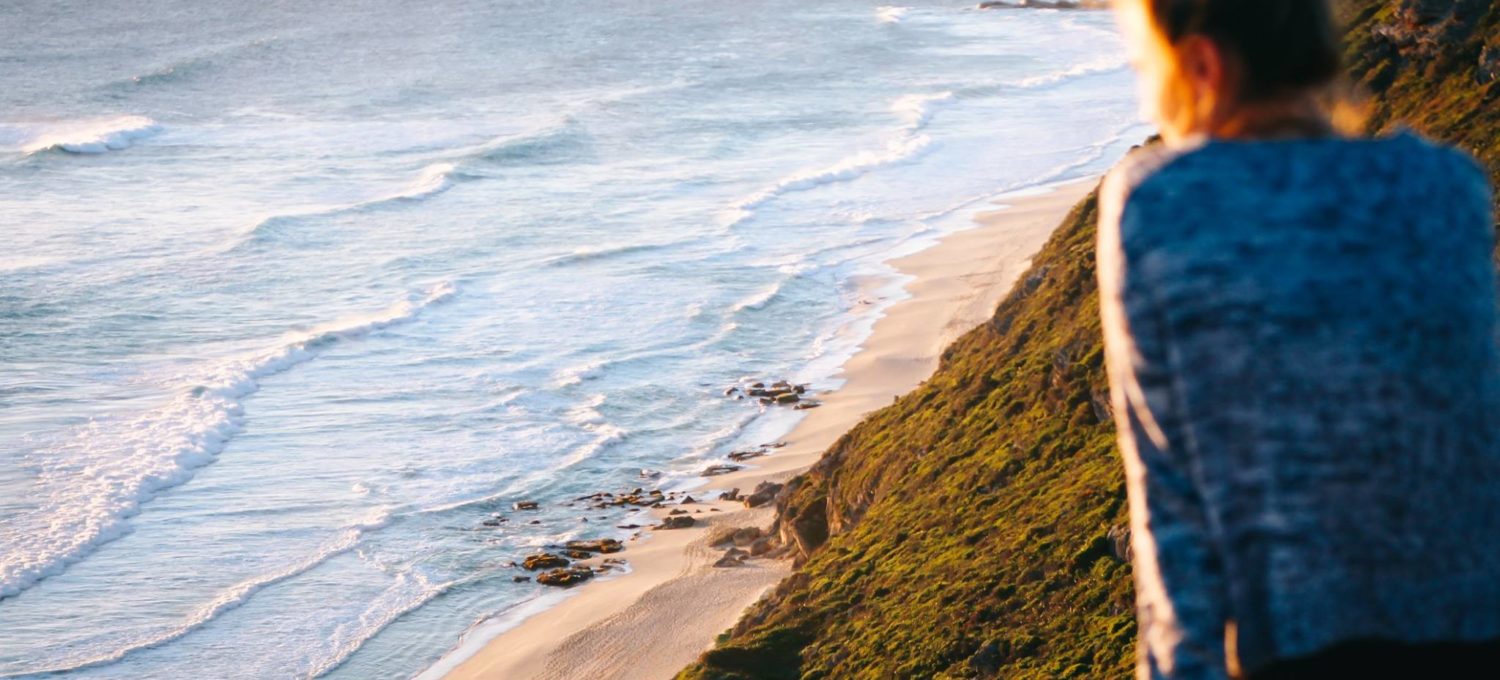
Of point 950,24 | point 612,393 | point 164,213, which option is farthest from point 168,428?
point 950,24

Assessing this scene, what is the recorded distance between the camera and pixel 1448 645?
5.61 feet

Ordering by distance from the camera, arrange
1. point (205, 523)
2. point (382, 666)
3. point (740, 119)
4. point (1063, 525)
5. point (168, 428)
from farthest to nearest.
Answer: point (740, 119), point (168, 428), point (205, 523), point (382, 666), point (1063, 525)

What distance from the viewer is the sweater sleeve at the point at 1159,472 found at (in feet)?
5.58

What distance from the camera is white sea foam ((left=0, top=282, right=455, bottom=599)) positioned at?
54.0ft

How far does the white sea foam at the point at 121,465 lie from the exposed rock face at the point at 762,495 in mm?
6686

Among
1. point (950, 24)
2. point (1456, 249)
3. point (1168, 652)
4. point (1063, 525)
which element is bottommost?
point (950, 24)

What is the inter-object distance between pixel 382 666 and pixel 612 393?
27.4 feet

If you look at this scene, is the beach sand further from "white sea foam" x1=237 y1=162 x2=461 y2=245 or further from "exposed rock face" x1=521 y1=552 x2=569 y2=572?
"white sea foam" x1=237 y1=162 x2=461 y2=245

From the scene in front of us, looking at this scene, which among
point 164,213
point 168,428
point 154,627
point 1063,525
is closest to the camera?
point 1063,525

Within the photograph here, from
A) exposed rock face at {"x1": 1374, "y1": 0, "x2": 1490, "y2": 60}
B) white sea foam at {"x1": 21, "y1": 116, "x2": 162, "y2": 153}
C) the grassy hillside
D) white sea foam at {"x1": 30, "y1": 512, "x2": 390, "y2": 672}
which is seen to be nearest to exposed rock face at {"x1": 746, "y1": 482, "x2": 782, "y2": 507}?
the grassy hillside

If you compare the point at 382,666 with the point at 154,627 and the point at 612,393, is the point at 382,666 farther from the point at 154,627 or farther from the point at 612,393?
the point at 612,393

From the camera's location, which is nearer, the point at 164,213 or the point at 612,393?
the point at 612,393

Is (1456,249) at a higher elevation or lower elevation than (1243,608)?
higher

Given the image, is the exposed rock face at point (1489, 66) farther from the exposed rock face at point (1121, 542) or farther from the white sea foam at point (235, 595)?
the white sea foam at point (235, 595)
